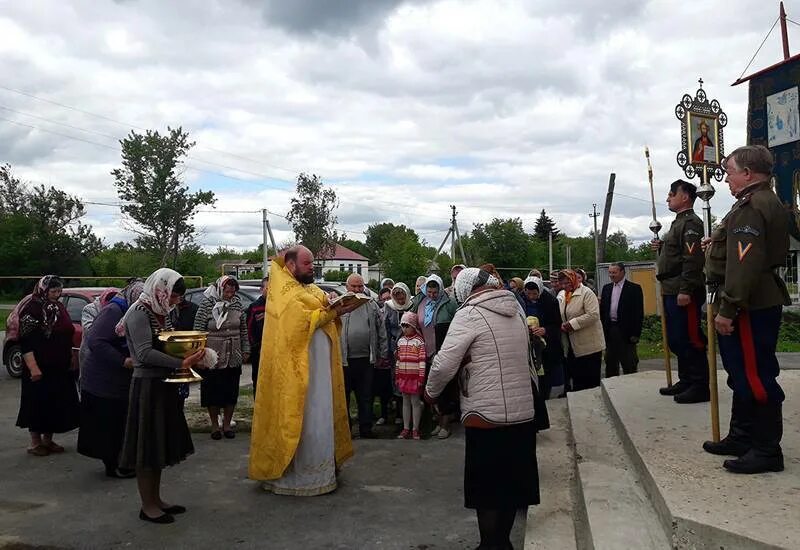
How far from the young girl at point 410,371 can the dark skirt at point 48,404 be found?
3.27m

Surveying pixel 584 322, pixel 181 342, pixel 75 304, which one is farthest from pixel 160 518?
pixel 75 304

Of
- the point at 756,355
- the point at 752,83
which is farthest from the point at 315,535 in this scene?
the point at 752,83

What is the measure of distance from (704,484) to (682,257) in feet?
7.34

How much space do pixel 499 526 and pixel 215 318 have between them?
174 inches

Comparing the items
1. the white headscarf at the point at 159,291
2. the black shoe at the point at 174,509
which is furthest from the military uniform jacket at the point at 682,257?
the black shoe at the point at 174,509

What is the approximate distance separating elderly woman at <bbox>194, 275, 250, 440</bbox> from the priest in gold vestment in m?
2.00

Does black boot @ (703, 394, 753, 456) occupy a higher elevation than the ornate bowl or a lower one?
lower

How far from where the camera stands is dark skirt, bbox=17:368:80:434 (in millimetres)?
6422

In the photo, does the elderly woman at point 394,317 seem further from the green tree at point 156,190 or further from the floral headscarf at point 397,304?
the green tree at point 156,190

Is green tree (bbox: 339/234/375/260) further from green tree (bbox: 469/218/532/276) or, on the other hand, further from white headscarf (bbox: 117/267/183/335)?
white headscarf (bbox: 117/267/183/335)

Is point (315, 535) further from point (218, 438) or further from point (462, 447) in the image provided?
point (218, 438)

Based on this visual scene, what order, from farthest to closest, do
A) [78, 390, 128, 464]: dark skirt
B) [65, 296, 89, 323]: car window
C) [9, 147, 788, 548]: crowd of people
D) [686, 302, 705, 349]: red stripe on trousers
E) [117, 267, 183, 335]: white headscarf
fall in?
[65, 296, 89, 323]: car window
[78, 390, 128, 464]: dark skirt
[686, 302, 705, 349]: red stripe on trousers
[117, 267, 183, 335]: white headscarf
[9, 147, 788, 548]: crowd of people

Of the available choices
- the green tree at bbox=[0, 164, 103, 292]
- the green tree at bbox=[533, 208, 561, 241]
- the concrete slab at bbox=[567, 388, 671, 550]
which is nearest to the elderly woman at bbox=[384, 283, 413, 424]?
the concrete slab at bbox=[567, 388, 671, 550]

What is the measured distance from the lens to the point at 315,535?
4.31 metres
